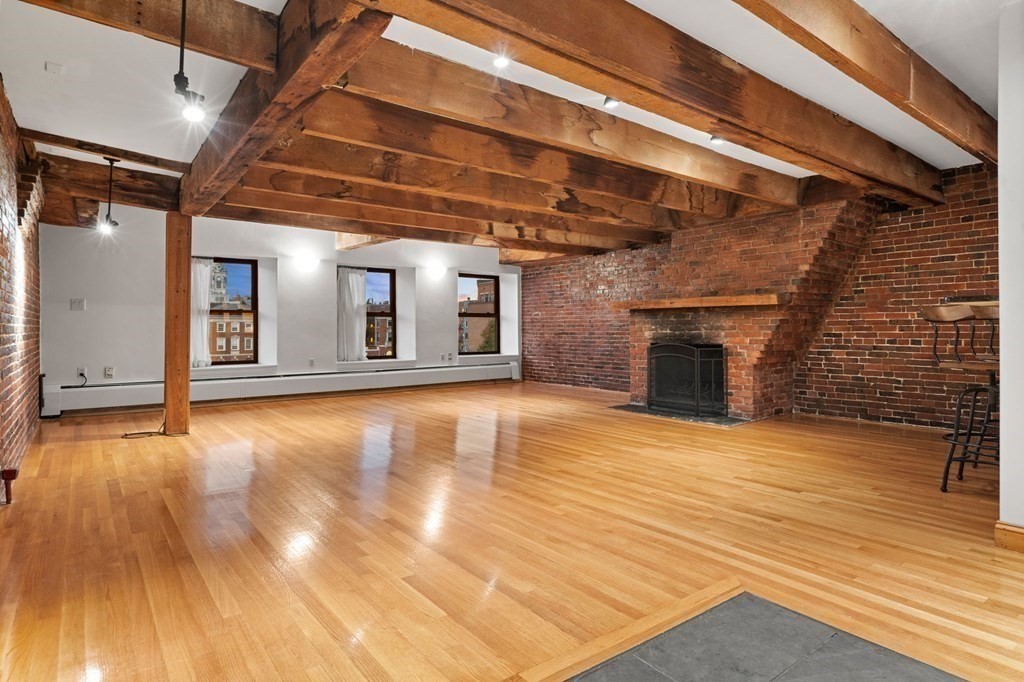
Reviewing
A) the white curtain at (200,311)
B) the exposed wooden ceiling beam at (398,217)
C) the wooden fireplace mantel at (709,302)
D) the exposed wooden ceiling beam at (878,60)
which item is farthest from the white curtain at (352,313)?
the exposed wooden ceiling beam at (878,60)

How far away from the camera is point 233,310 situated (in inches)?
326

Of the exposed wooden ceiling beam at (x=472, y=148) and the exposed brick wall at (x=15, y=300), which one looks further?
the exposed brick wall at (x=15, y=300)

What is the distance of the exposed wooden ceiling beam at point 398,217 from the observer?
5305 mm

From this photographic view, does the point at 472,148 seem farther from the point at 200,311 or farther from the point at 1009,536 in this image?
the point at 200,311

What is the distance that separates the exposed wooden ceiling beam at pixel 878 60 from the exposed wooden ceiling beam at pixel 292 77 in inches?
55.6

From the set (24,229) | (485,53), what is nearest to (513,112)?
(485,53)

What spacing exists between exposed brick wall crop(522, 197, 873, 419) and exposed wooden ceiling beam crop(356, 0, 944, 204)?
66.9 inches

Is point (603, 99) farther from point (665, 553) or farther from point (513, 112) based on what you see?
point (665, 553)

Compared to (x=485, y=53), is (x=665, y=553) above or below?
below

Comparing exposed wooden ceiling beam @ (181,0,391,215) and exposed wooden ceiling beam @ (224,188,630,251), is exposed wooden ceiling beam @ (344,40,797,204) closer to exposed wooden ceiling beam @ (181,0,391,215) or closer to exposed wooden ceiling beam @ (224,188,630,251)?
exposed wooden ceiling beam @ (181,0,391,215)

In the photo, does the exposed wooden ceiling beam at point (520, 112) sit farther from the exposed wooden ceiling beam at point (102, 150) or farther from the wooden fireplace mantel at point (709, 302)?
the exposed wooden ceiling beam at point (102, 150)

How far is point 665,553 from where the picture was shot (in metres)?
2.62

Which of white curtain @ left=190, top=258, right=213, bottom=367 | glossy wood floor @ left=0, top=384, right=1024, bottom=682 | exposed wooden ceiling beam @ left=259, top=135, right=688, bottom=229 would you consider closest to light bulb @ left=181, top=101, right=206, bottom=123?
exposed wooden ceiling beam @ left=259, top=135, right=688, bottom=229

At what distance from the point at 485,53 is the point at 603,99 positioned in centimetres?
94
